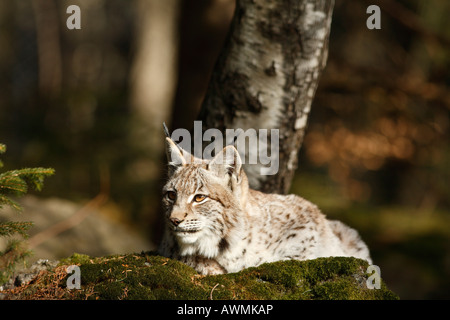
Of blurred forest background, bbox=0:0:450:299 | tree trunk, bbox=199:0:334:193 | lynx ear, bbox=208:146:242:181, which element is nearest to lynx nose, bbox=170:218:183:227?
lynx ear, bbox=208:146:242:181

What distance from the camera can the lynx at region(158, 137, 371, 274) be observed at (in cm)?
401

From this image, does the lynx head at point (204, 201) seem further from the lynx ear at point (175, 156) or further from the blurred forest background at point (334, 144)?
the blurred forest background at point (334, 144)

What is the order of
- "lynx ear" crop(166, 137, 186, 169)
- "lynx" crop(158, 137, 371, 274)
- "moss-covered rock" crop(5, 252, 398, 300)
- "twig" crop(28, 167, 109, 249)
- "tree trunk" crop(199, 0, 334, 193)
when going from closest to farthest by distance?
"moss-covered rock" crop(5, 252, 398, 300) < "lynx" crop(158, 137, 371, 274) < "lynx ear" crop(166, 137, 186, 169) < "tree trunk" crop(199, 0, 334, 193) < "twig" crop(28, 167, 109, 249)

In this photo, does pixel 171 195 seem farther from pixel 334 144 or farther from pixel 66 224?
pixel 334 144

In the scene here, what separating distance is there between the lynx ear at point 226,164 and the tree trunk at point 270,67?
3.65ft

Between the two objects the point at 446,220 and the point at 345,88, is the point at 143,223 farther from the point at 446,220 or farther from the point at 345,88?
the point at 446,220

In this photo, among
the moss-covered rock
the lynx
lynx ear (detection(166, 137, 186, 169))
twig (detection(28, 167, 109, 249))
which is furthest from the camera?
twig (detection(28, 167, 109, 249))

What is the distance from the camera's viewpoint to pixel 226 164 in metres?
4.21

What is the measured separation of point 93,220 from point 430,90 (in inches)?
313

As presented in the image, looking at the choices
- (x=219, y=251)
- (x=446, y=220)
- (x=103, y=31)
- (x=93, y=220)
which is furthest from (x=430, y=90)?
(x=103, y=31)

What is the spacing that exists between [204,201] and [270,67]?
5.93ft

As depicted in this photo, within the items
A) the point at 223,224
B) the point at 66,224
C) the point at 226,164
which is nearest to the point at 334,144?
the point at 66,224

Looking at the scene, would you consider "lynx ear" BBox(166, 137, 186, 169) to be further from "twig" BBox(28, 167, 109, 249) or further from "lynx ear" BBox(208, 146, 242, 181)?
"twig" BBox(28, 167, 109, 249)

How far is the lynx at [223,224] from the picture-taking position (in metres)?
4.01
